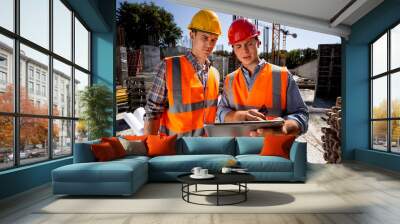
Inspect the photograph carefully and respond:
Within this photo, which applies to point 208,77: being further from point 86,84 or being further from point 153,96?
point 86,84

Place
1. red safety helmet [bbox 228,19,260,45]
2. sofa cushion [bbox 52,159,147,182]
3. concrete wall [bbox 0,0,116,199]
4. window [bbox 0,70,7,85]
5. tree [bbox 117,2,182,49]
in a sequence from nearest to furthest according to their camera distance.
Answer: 1. sofa cushion [bbox 52,159,147,182]
2. window [bbox 0,70,7,85]
3. red safety helmet [bbox 228,19,260,45]
4. concrete wall [bbox 0,0,116,199]
5. tree [bbox 117,2,182,49]

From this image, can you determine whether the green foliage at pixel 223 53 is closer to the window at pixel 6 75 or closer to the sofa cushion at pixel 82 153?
the sofa cushion at pixel 82 153

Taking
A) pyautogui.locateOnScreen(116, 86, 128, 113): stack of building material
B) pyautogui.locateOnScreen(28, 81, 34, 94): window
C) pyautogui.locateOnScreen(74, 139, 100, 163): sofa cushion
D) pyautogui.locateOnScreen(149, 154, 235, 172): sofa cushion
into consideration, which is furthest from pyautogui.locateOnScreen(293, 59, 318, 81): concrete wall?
pyautogui.locateOnScreen(28, 81, 34, 94): window

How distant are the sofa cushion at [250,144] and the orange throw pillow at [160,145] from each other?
3.15 feet

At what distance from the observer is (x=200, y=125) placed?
18.6 feet

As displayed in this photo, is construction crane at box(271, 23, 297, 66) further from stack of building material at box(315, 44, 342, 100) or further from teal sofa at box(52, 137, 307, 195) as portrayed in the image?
teal sofa at box(52, 137, 307, 195)

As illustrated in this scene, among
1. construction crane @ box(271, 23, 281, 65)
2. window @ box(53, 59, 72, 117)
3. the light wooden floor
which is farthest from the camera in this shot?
construction crane @ box(271, 23, 281, 65)

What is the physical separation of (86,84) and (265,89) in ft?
13.2

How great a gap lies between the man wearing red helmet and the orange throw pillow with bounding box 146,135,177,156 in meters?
0.76

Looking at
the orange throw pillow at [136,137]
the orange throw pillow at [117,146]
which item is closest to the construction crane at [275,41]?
the orange throw pillow at [136,137]

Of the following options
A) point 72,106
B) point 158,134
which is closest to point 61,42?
point 72,106

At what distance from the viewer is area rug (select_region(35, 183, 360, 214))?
12.0 ft

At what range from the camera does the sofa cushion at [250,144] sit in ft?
18.7

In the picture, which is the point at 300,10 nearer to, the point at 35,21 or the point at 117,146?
the point at 117,146
